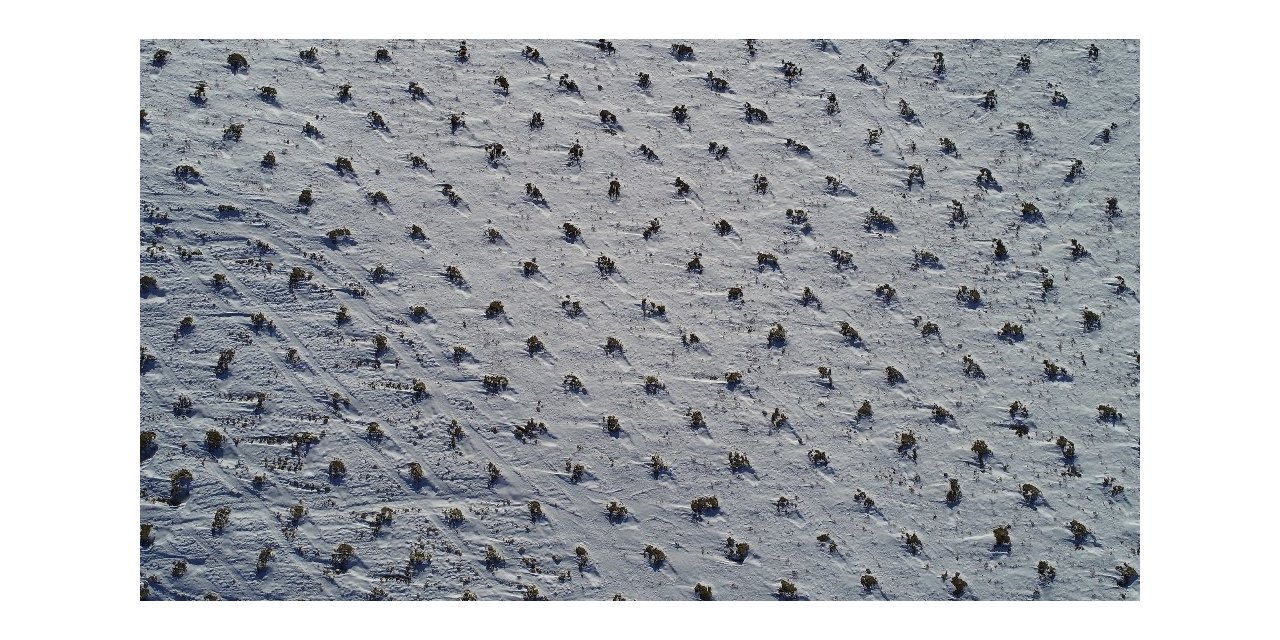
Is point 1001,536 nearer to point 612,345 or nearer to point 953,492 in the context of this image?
point 953,492

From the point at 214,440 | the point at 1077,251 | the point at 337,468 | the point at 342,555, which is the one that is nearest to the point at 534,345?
the point at 337,468

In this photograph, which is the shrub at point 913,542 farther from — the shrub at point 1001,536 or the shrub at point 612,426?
the shrub at point 612,426

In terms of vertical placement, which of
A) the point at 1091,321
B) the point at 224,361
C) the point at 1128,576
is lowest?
the point at 1128,576

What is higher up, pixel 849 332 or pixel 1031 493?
pixel 849 332

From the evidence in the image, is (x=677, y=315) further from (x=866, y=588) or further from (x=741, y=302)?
(x=866, y=588)

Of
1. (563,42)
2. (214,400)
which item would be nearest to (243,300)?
(214,400)

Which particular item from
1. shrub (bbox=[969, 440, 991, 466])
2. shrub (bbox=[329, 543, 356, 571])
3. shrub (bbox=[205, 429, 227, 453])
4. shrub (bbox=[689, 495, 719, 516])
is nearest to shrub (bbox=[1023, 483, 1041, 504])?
shrub (bbox=[969, 440, 991, 466])
